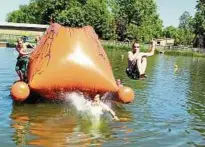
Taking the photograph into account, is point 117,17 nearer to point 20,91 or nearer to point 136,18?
point 136,18

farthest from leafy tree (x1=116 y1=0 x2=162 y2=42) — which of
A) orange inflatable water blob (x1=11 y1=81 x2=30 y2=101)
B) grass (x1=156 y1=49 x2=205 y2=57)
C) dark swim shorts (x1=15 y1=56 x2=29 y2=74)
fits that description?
orange inflatable water blob (x1=11 y1=81 x2=30 y2=101)

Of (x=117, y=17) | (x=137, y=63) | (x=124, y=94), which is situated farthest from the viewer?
(x=117, y=17)

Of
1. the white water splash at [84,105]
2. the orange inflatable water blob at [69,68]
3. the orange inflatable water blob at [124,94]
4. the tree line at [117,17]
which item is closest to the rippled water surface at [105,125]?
the white water splash at [84,105]

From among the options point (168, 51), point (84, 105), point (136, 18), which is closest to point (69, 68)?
point (84, 105)

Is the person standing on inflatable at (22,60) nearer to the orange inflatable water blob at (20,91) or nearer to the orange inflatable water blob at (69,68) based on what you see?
the orange inflatable water blob at (69,68)

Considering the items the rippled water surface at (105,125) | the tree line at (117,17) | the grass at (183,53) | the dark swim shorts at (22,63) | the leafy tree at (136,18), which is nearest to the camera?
the rippled water surface at (105,125)

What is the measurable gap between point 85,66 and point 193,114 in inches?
158

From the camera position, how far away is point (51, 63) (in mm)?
12016

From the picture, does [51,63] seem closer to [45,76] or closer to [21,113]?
[45,76]

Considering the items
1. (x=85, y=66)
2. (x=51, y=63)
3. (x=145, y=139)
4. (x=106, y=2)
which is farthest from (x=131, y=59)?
(x=106, y=2)

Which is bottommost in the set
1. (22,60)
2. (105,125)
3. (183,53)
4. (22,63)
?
(183,53)

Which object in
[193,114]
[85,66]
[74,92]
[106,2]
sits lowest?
[193,114]

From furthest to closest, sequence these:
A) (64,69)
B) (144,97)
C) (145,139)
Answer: (144,97) < (64,69) < (145,139)

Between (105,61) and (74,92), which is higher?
(105,61)
